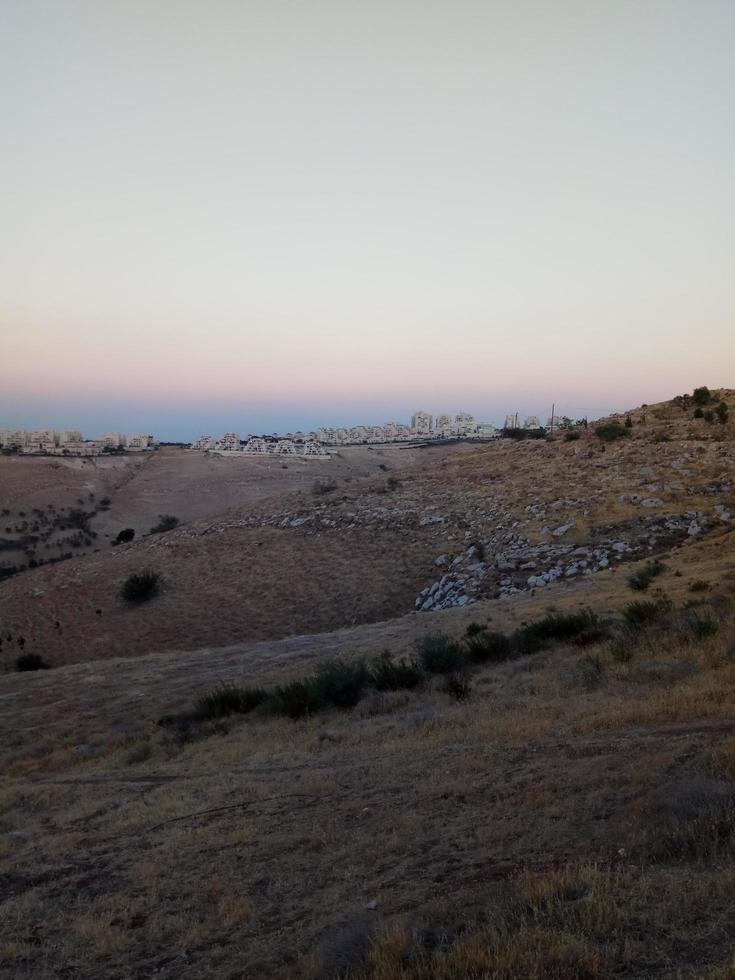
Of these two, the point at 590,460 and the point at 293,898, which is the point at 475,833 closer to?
the point at 293,898

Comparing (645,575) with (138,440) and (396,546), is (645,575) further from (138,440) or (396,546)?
(138,440)

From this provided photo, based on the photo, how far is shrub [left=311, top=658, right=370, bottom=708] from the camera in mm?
10805

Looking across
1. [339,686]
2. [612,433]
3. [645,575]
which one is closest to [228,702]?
[339,686]

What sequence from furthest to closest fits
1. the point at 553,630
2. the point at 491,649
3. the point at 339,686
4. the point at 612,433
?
the point at 612,433
the point at 553,630
the point at 491,649
the point at 339,686

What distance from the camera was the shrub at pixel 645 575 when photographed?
1438cm

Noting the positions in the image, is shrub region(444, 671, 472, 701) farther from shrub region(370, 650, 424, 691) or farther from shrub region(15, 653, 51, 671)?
shrub region(15, 653, 51, 671)

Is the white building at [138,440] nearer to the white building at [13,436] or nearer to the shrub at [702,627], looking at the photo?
the white building at [13,436]

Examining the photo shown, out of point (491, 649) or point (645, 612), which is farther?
point (491, 649)

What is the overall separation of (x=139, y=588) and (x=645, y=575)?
63.9ft

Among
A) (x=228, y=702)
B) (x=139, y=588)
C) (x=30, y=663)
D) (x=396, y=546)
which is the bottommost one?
(x=30, y=663)

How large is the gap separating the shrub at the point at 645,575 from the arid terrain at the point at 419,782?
0.14 metres

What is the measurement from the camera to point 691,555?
17.1 metres

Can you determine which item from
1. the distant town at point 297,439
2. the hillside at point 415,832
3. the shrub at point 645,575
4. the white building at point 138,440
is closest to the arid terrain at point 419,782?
the hillside at point 415,832

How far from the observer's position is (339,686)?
1086 cm
